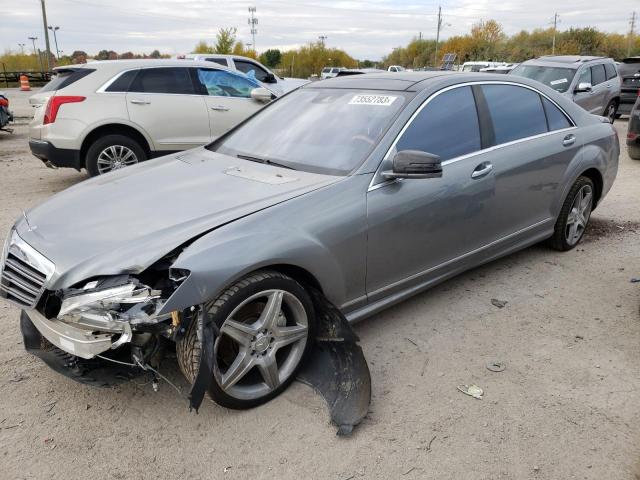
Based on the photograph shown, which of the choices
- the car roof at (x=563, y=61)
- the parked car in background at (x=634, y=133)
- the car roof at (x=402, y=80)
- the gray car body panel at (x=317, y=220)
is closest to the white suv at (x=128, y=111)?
the car roof at (x=402, y=80)

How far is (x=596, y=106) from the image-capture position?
12297mm

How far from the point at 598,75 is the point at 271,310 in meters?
12.5

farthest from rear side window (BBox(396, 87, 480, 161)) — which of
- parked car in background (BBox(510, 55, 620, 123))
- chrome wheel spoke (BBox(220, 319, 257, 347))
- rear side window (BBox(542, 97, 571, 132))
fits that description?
parked car in background (BBox(510, 55, 620, 123))

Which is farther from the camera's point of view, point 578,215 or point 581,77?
point 581,77

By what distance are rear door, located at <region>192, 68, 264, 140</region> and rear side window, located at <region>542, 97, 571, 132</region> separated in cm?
448

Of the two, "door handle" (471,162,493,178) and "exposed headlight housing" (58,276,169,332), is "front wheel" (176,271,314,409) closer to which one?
"exposed headlight housing" (58,276,169,332)

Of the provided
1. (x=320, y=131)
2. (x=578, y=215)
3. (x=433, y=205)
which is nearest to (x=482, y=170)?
(x=433, y=205)

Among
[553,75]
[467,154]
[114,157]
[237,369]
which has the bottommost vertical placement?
[237,369]

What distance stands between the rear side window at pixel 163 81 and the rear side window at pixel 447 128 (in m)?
5.09

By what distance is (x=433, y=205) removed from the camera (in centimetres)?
341

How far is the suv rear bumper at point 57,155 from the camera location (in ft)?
22.6

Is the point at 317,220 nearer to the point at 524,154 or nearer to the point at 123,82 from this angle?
the point at 524,154

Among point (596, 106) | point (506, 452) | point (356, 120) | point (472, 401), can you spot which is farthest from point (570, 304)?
point (596, 106)

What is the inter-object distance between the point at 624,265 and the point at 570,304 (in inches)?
44.8
